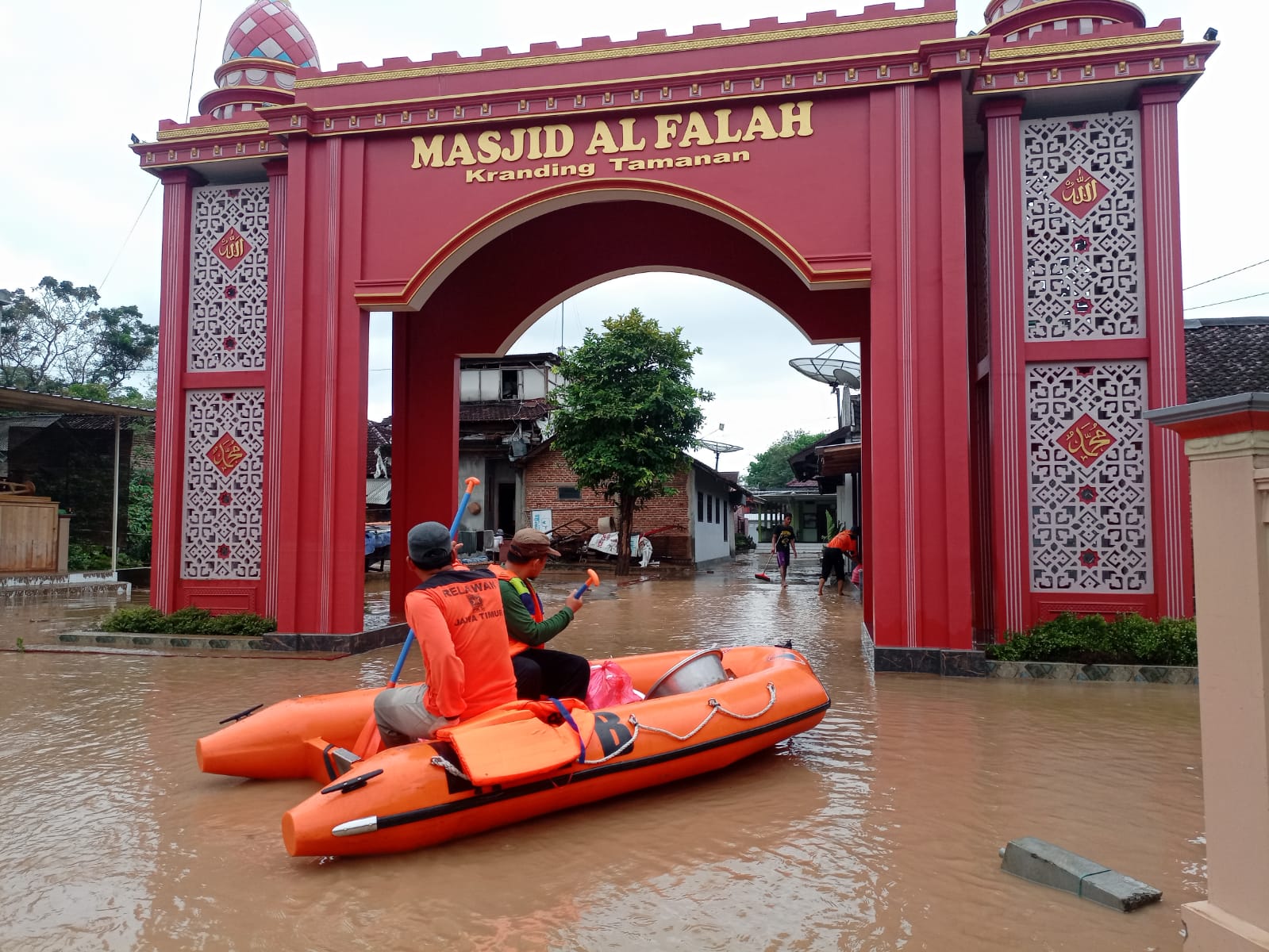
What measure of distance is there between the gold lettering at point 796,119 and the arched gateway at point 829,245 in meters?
0.05

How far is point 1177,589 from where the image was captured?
6.61 metres

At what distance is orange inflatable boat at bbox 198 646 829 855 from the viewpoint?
315 cm

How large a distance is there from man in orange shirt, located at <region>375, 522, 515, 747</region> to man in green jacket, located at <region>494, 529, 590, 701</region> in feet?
0.74

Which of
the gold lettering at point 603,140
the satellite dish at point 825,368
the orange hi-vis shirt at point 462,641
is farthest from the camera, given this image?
the satellite dish at point 825,368

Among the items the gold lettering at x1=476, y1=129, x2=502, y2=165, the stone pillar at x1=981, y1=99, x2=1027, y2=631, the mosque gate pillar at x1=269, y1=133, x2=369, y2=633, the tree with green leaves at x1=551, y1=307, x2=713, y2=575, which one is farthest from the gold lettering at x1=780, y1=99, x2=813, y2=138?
the tree with green leaves at x1=551, y1=307, x2=713, y2=575

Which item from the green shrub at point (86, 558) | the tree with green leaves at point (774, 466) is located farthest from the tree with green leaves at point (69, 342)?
the tree with green leaves at point (774, 466)

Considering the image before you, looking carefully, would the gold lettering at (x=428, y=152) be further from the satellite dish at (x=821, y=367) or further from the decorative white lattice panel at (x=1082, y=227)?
the satellite dish at (x=821, y=367)

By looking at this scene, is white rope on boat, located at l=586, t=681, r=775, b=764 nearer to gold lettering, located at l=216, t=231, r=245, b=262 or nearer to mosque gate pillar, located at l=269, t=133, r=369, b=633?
mosque gate pillar, located at l=269, t=133, r=369, b=633

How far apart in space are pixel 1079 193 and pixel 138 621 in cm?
915

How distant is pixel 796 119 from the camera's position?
7.19m

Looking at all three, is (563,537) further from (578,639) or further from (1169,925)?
(1169,925)

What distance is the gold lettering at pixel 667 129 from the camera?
24.3 feet

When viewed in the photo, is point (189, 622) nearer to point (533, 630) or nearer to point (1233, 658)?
point (533, 630)

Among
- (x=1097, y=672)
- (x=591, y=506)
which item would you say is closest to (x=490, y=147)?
(x=1097, y=672)
